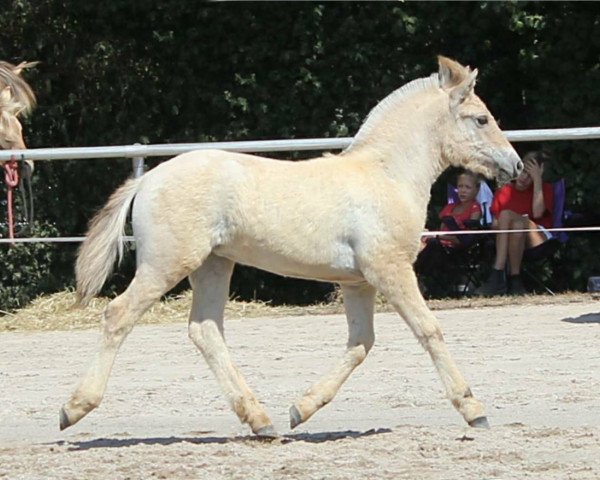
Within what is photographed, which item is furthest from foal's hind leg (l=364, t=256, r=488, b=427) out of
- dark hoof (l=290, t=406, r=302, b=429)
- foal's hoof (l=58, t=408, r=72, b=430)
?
foal's hoof (l=58, t=408, r=72, b=430)

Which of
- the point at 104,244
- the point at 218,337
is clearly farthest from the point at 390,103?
the point at 104,244

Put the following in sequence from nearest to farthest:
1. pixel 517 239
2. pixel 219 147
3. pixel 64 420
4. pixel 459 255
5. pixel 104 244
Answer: pixel 64 420 < pixel 104 244 < pixel 219 147 < pixel 517 239 < pixel 459 255

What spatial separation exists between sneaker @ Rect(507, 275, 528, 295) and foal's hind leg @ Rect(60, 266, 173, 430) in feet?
20.1

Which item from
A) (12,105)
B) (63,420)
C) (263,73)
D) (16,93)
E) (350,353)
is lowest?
(63,420)

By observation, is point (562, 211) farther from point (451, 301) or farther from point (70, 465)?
point (70, 465)

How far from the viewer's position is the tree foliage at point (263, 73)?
13258 millimetres

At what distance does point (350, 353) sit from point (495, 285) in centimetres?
562

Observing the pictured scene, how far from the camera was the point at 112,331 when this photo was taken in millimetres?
6406

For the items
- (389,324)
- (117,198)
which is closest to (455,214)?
(389,324)

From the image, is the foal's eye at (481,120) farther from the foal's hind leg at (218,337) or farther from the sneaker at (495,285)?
the sneaker at (495,285)

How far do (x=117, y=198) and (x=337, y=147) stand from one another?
485cm

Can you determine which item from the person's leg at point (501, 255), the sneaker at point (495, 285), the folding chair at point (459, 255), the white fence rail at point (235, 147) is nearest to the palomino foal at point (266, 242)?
the white fence rail at point (235, 147)

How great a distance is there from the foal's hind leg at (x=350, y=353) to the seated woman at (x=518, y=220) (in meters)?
5.34

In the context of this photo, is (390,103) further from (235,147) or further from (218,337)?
(235,147)
